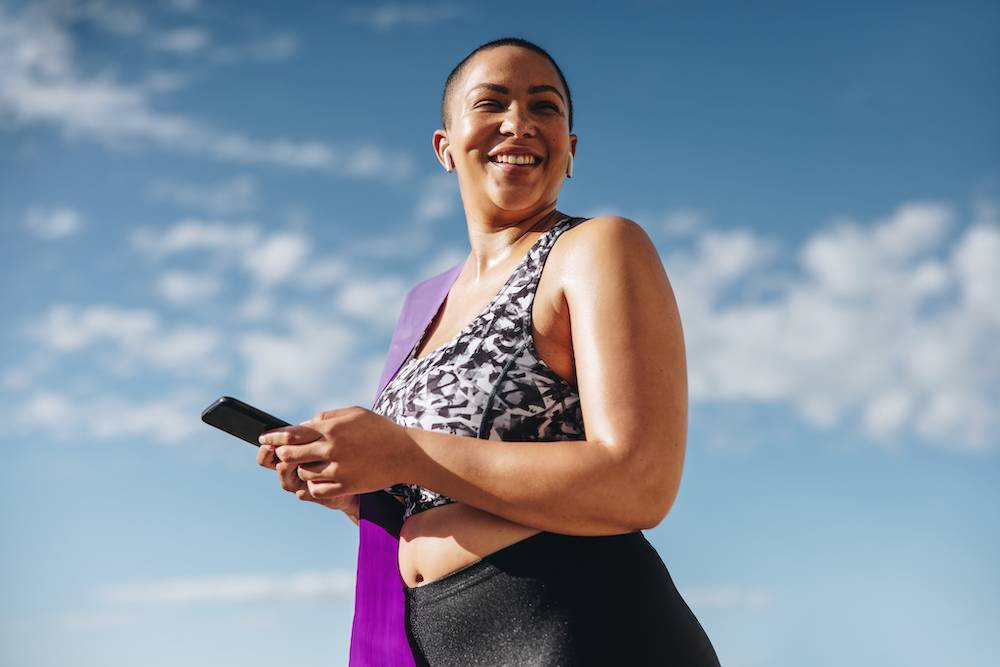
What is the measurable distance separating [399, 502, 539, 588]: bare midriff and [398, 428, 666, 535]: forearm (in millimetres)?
81

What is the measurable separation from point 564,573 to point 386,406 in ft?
2.32

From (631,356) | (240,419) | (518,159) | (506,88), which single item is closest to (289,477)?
(240,419)

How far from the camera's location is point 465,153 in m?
2.72

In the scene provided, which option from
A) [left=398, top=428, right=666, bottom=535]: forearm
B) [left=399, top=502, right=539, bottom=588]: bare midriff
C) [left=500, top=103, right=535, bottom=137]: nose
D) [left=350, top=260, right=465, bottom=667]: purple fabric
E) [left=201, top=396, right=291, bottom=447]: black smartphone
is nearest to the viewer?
[left=398, top=428, right=666, bottom=535]: forearm

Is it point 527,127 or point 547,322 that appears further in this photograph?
point 527,127

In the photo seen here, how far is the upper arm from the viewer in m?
2.01

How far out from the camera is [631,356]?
2.05 metres

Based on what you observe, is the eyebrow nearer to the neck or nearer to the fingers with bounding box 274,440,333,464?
the neck

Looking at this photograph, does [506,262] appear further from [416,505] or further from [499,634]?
[499,634]

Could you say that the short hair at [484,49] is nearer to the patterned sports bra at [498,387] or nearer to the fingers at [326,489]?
the patterned sports bra at [498,387]

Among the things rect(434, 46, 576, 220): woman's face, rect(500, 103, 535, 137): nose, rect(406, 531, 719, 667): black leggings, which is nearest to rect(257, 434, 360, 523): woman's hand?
rect(406, 531, 719, 667): black leggings

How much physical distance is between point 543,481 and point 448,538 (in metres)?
0.35

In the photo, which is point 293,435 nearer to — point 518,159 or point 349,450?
point 349,450

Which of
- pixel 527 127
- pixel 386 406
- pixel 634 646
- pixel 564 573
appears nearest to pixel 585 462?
pixel 564 573
